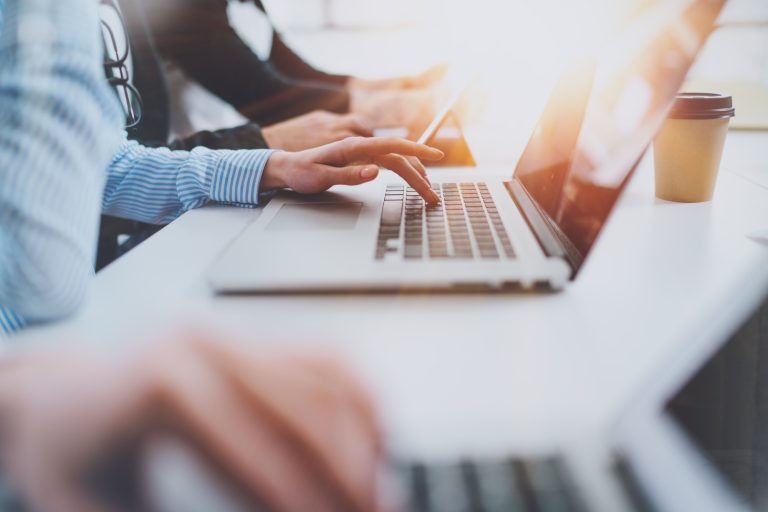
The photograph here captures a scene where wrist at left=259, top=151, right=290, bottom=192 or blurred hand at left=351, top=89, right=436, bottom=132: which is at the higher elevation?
wrist at left=259, top=151, right=290, bottom=192

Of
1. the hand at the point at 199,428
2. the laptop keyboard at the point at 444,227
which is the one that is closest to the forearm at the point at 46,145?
the hand at the point at 199,428

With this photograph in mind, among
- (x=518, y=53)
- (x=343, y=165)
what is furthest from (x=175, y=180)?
(x=518, y=53)

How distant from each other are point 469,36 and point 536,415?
1.73 m

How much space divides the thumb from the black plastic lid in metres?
0.36

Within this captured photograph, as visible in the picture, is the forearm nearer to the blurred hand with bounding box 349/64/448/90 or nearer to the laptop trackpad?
the laptop trackpad

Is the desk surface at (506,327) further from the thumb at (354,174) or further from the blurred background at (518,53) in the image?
the blurred background at (518,53)

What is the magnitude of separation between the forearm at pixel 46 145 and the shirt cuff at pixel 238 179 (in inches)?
Answer: 11.2

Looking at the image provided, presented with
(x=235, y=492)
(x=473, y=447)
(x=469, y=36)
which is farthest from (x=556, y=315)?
(x=469, y=36)

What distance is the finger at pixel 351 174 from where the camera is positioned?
622 mm

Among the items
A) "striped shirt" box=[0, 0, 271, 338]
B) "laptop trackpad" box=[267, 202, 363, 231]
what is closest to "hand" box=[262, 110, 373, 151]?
"laptop trackpad" box=[267, 202, 363, 231]

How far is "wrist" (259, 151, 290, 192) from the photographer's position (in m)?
0.69

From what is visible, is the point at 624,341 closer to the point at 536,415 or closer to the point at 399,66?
the point at 536,415

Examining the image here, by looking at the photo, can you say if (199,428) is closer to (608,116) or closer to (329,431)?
(329,431)

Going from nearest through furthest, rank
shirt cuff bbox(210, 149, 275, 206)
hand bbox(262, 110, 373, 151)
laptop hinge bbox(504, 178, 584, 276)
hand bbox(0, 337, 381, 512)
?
hand bbox(0, 337, 381, 512) → laptop hinge bbox(504, 178, 584, 276) → shirt cuff bbox(210, 149, 275, 206) → hand bbox(262, 110, 373, 151)
